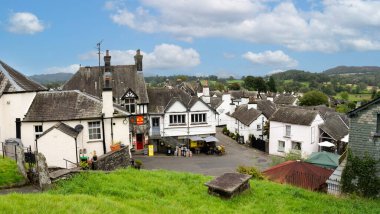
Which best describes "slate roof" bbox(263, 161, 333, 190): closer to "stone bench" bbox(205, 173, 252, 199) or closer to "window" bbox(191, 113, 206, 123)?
"stone bench" bbox(205, 173, 252, 199)

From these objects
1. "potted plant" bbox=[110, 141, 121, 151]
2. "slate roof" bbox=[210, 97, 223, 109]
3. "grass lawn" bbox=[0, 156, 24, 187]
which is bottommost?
"potted plant" bbox=[110, 141, 121, 151]

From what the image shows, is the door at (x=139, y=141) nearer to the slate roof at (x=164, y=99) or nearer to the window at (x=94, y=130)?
the slate roof at (x=164, y=99)

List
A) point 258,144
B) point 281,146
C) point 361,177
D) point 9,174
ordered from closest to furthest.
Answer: point 9,174 → point 361,177 → point 281,146 → point 258,144

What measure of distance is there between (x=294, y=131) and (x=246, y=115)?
37.3 ft

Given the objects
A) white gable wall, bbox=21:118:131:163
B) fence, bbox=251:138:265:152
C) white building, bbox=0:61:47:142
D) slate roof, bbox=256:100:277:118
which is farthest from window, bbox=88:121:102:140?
slate roof, bbox=256:100:277:118

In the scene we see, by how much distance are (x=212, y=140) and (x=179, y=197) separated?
26.8m

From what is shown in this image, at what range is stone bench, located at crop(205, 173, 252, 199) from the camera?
15.8m

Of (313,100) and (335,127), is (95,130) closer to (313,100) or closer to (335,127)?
(335,127)

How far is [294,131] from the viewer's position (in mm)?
44969

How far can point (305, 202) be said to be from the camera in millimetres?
16250

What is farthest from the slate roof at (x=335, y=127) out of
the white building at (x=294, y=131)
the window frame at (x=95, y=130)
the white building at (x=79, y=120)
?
the window frame at (x=95, y=130)

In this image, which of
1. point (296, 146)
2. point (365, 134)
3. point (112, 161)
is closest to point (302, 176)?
point (365, 134)

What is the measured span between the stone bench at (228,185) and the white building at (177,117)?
25.6 meters

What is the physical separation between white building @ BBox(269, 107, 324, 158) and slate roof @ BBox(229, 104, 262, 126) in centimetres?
584
